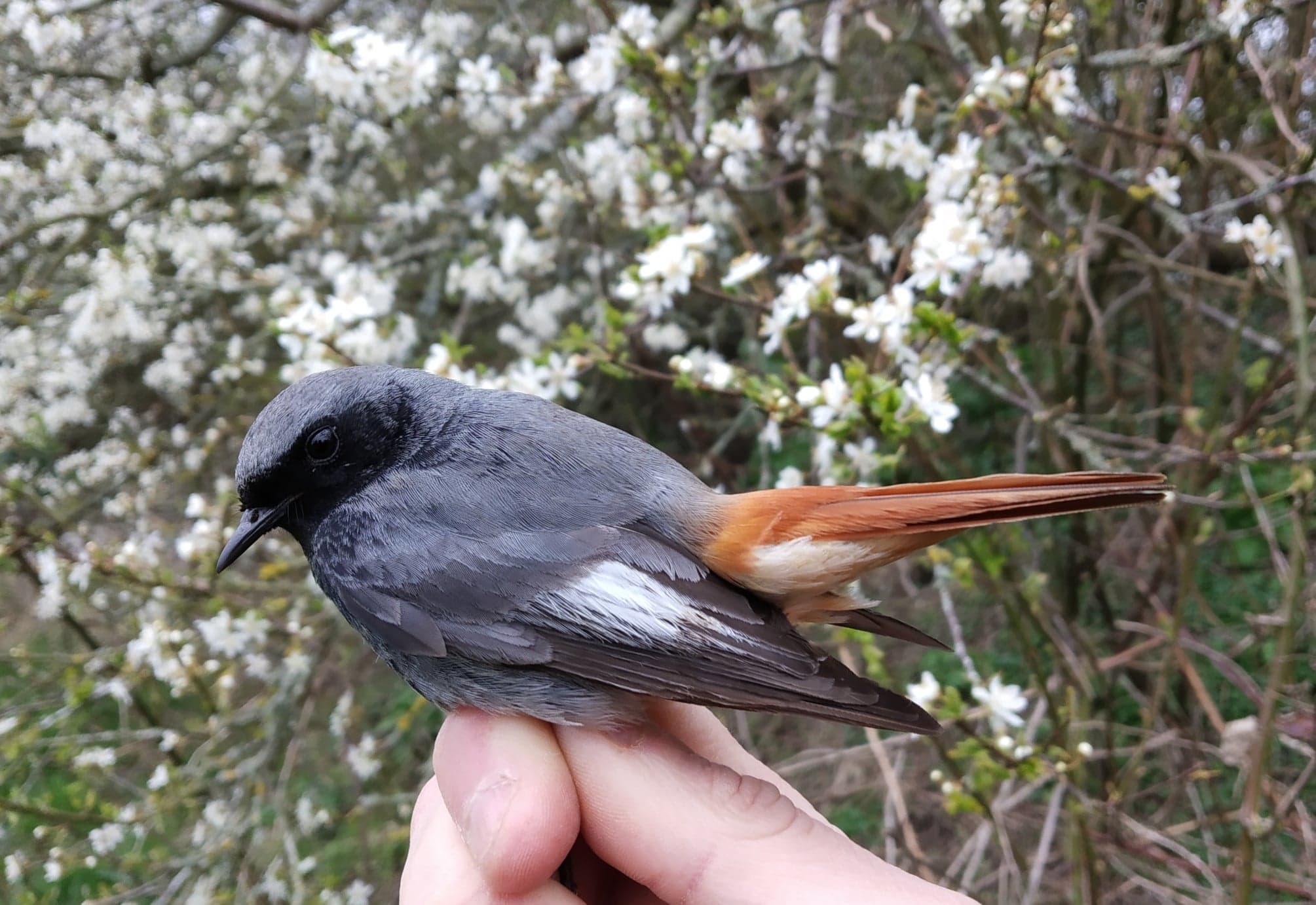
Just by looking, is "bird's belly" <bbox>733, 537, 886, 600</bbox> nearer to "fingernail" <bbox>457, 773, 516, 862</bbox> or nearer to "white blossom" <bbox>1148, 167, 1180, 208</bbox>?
"fingernail" <bbox>457, 773, 516, 862</bbox>

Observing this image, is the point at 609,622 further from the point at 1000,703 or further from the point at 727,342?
the point at 727,342

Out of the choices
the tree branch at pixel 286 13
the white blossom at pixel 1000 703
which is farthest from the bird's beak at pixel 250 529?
the tree branch at pixel 286 13

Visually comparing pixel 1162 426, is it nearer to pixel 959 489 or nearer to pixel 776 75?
pixel 776 75

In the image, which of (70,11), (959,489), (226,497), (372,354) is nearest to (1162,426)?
(959,489)

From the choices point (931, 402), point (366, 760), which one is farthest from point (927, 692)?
point (366, 760)

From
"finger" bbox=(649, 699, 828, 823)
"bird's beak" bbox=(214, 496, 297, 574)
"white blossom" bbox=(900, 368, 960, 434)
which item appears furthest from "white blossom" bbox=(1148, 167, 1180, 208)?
"bird's beak" bbox=(214, 496, 297, 574)

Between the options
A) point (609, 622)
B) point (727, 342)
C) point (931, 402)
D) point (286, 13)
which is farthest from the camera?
point (727, 342)

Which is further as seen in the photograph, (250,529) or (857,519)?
(250,529)
